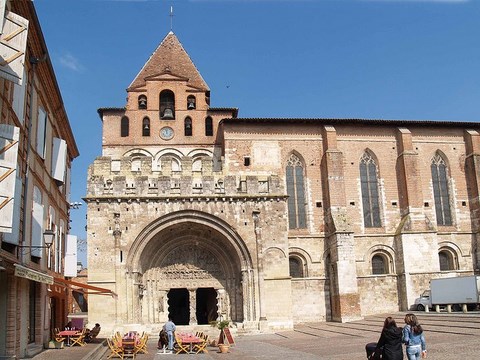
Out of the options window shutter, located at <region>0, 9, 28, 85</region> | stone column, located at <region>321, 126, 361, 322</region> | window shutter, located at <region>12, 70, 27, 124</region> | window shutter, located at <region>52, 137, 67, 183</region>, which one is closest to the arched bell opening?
window shutter, located at <region>52, 137, 67, 183</region>

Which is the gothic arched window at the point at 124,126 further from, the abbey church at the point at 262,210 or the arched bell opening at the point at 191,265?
the arched bell opening at the point at 191,265

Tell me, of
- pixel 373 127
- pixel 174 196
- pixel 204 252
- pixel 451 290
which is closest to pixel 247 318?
pixel 204 252

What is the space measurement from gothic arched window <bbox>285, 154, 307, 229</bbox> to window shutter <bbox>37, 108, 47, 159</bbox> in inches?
701

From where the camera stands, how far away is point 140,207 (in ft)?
84.6

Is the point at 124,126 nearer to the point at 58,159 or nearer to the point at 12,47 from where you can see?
the point at 58,159

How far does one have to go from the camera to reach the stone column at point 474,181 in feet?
114

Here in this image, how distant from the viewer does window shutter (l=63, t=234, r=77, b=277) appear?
24.0m

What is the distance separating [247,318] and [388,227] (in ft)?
41.4

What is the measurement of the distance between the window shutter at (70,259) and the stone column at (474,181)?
23900 mm

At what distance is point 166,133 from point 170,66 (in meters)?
5.56

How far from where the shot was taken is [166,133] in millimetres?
35719

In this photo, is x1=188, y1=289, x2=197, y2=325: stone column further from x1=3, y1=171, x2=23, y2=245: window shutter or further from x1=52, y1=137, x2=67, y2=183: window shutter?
x1=3, y1=171, x2=23, y2=245: window shutter

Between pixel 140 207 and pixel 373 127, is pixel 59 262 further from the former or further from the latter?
pixel 373 127

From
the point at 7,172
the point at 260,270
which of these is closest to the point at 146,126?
the point at 260,270
